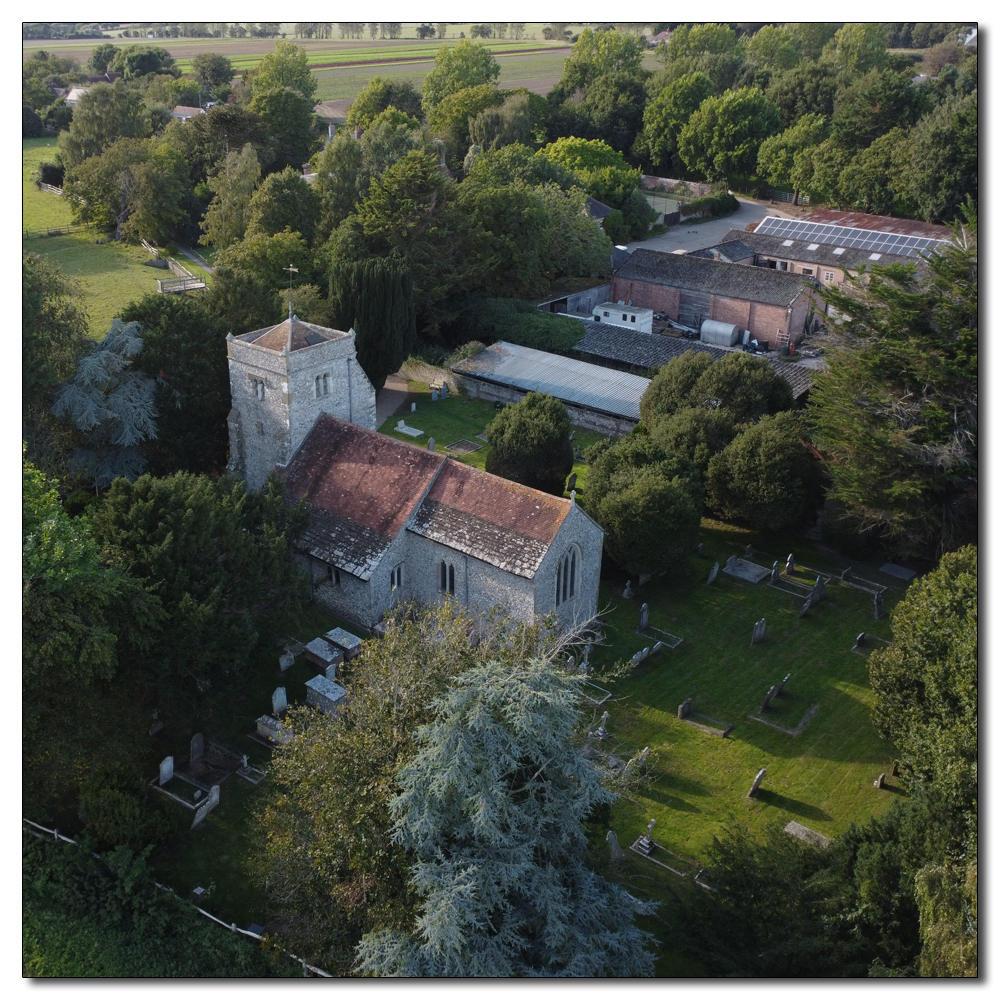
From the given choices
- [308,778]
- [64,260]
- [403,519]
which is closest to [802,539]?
[403,519]

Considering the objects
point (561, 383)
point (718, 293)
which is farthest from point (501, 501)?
point (718, 293)

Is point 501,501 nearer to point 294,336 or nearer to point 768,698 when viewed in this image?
point 294,336

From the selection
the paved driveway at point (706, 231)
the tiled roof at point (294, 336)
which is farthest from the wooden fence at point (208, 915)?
the paved driveway at point (706, 231)

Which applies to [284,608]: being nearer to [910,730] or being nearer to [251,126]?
[910,730]

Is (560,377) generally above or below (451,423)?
above

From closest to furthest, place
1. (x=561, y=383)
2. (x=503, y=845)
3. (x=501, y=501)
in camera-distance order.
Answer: (x=503, y=845)
(x=501, y=501)
(x=561, y=383)
